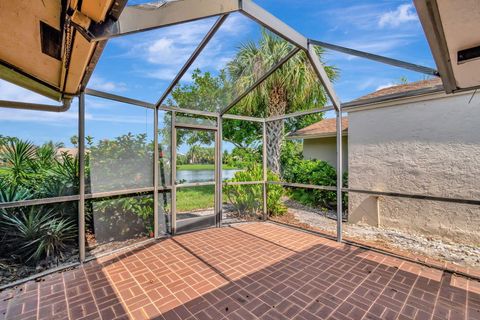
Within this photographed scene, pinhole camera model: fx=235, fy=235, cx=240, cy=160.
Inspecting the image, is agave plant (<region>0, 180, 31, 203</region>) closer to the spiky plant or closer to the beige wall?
the spiky plant

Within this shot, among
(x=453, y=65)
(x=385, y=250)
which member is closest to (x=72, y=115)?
(x=453, y=65)

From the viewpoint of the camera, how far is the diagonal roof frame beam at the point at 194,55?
2836mm

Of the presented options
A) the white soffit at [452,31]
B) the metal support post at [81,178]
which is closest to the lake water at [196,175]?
the metal support post at [81,178]

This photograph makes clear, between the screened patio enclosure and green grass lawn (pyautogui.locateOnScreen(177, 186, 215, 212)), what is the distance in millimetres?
22

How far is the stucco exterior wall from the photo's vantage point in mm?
4312

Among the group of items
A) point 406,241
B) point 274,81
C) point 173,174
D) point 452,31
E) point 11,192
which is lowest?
point 406,241

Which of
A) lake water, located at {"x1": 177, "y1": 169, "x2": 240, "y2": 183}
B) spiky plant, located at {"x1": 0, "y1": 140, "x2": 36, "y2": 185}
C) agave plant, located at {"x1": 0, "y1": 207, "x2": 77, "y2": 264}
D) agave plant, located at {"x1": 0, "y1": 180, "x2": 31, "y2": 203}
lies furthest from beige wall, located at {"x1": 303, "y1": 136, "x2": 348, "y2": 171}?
agave plant, located at {"x1": 0, "y1": 180, "x2": 31, "y2": 203}

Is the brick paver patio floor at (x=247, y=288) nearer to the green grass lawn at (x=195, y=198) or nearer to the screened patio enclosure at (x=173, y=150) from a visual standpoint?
the screened patio enclosure at (x=173, y=150)

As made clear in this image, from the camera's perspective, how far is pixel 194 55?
131 inches

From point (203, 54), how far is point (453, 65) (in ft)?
9.44

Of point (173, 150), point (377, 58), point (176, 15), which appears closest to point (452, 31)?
point (377, 58)

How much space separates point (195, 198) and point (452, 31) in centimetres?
458

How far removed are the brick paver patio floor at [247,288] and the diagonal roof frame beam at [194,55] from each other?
271cm

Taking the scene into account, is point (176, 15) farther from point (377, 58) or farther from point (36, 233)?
point (36, 233)
